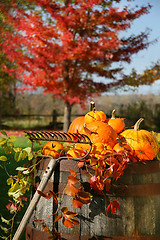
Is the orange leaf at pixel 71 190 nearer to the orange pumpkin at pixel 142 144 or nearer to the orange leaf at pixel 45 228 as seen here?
the orange leaf at pixel 45 228

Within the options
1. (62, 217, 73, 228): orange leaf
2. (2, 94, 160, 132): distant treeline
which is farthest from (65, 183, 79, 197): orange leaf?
(2, 94, 160, 132): distant treeline

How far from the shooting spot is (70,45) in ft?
25.1

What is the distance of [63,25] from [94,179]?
7.10 m

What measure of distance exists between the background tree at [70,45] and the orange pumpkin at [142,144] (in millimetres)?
6102

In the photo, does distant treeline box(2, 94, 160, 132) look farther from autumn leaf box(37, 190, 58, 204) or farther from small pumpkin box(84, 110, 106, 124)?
autumn leaf box(37, 190, 58, 204)

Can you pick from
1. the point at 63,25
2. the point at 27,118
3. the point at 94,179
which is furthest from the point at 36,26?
the point at 27,118

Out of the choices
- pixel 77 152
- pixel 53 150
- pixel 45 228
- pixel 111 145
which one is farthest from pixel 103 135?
pixel 45 228

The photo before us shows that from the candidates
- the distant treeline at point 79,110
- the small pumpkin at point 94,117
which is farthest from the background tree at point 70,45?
the small pumpkin at point 94,117

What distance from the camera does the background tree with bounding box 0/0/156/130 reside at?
7.66 metres

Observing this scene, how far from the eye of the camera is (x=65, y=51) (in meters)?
7.62

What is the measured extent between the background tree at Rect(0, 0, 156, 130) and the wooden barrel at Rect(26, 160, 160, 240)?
6337 millimetres

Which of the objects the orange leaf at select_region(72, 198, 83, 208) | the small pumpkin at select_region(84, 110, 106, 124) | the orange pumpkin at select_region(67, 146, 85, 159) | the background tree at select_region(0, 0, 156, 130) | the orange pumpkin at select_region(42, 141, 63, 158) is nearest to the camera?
the orange leaf at select_region(72, 198, 83, 208)

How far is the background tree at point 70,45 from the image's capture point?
7.66 metres

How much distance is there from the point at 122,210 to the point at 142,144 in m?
0.42
